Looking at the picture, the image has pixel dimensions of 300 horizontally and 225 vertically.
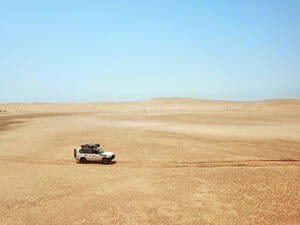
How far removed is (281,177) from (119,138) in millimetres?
18402

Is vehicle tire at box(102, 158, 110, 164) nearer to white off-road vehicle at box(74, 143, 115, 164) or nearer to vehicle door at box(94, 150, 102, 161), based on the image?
white off-road vehicle at box(74, 143, 115, 164)

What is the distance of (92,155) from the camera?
18859 mm

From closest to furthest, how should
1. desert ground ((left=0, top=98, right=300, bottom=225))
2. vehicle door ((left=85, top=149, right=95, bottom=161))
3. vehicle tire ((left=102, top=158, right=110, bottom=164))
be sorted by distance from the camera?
1. desert ground ((left=0, top=98, right=300, bottom=225))
2. vehicle tire ((left=102, top=158, right=110, bottom=164))
3. vehicle door ((left=85, top=149, right=95, bottom=161))

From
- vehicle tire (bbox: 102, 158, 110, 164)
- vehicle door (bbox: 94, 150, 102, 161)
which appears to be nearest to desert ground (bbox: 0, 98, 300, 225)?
vehicle door (bbox: 94, 150, 102, 161)

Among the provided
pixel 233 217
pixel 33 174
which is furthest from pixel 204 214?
pixel 33 174

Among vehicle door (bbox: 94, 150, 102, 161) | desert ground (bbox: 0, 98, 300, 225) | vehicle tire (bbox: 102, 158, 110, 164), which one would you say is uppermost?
vehicle door (bbox: 94, 150, 102, 161)

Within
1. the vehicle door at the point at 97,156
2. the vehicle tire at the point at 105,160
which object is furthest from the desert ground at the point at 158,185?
the vehicle tire at the point at 105,160

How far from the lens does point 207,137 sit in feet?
88.7

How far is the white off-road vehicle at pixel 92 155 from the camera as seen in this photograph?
60.9 ft

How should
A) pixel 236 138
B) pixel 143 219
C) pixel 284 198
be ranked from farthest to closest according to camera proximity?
pixel 236 138 < pixel 284 198 < pixel 143 219

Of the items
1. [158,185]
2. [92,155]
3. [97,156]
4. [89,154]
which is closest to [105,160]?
[97,156]

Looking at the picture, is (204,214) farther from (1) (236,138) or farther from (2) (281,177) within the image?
(1) (236,138)

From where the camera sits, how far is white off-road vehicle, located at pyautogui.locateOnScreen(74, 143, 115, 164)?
60.9ft

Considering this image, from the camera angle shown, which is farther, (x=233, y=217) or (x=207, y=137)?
(x=207, y=137)
